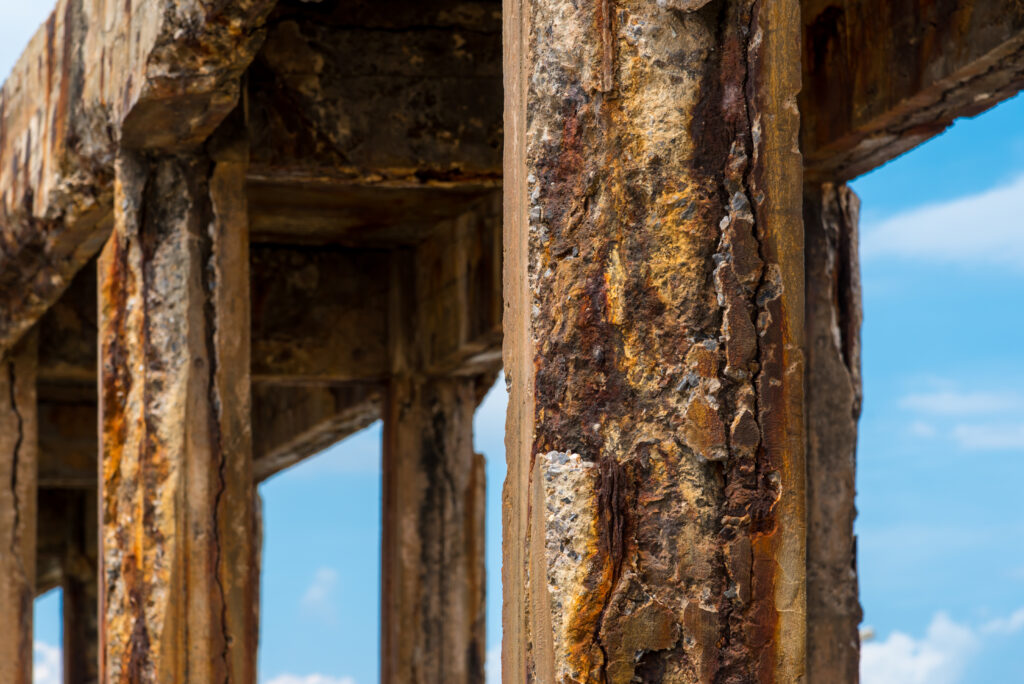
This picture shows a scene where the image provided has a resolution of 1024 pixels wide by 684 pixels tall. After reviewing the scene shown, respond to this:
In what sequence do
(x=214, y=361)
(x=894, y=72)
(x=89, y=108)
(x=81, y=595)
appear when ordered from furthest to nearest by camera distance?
(x=81, y=595) < (x=89, y=108) < (x=214, y=361) < (x=894, y=72)

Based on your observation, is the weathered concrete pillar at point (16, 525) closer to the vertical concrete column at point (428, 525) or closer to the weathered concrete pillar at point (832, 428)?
the vertical concrete column at point (428, 525)

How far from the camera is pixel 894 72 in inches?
190

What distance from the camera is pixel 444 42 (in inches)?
243

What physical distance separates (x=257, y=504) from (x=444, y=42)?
6.99 m

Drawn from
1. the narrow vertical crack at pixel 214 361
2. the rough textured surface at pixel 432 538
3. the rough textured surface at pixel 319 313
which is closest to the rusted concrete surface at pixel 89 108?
the narrow vertical crack at pixel 214 361

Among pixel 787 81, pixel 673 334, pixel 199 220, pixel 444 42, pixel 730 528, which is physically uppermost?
pixel 444 42

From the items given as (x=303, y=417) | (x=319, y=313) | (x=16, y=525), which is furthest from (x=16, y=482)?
(x=303, y=417)

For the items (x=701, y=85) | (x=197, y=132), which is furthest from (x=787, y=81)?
(x=197, y=132)

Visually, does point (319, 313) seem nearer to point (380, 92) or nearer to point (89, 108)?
point (380, 92)

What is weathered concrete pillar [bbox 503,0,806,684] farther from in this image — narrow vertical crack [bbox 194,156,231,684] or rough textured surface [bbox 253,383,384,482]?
rough textured surface [bbox 253,383,384,482]

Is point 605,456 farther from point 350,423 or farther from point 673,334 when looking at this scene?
point 350,423

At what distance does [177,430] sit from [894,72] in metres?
2.59

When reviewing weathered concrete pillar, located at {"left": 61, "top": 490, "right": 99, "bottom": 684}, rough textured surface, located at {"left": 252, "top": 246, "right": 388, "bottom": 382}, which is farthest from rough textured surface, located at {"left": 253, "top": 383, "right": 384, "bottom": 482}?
weathered concrete pillar, located at {"left": 61, "top": 490, "right": 99, "bottom": 684}

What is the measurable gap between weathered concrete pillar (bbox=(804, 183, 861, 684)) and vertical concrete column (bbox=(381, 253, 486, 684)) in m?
3.26
